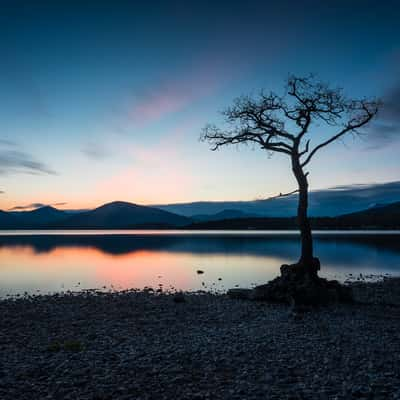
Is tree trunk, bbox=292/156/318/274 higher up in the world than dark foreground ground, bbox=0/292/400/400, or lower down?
higher up

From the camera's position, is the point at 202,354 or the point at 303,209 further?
the point at 303,209

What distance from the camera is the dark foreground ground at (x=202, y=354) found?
7.21 metres

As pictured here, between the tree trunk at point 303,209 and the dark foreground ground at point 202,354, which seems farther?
the tree trunk at point 303,209

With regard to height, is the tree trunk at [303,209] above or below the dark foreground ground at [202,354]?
above

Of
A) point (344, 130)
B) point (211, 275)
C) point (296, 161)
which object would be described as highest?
point (344, 130)

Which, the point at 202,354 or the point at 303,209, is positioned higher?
the point at 303,209

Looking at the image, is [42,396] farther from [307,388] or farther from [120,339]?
[307,388]

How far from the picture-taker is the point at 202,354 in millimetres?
9461

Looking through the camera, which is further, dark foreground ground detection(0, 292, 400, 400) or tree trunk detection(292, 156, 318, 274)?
tree trunk detection(292, 156, 318, 274)

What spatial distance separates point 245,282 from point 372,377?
71.9 feet

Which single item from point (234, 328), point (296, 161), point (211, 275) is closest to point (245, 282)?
point (211, 275)

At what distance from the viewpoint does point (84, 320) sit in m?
14.3

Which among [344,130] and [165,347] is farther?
[344,130]

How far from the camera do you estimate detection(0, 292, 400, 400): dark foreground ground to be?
7.21m
